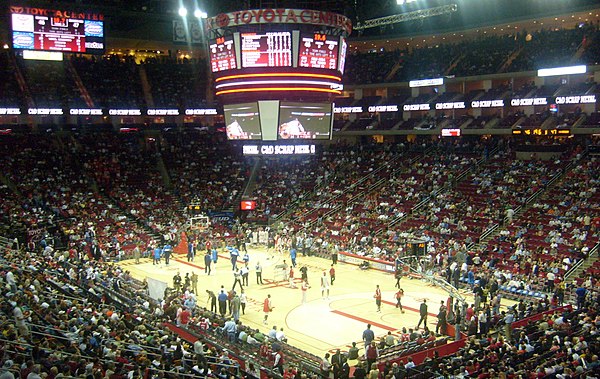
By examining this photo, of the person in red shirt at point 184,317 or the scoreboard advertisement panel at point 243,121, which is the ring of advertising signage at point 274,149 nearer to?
the scoreboard advertisement panel at point 243,121

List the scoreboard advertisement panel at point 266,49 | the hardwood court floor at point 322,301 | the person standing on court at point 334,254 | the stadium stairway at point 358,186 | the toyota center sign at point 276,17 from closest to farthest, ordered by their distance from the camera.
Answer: the hardwood court floor at point 322,301 → the toyota center sign at point 276,17 → the scoreboard advertisement panel at point 266,49 → the person standing on court at point 334,254 → the stadium stairway at point 358,186

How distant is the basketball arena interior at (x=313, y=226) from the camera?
17.8 metres

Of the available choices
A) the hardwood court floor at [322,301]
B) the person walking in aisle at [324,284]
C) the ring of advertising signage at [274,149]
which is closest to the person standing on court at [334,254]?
the hardwood court floor at [322,301]

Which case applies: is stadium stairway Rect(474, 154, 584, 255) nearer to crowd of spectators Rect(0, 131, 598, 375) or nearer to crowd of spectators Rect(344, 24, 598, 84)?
crowd of spectators Rect(0, 131, 598, 375)

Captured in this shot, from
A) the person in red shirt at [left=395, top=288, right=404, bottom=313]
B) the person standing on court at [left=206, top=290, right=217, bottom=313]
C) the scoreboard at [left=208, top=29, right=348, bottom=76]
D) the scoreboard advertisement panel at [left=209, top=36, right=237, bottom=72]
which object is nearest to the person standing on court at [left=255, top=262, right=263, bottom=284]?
the person standing on court at [left=206, top=290, right=217, bottom=313]

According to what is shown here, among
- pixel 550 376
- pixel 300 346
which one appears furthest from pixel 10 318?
pixel 550 376

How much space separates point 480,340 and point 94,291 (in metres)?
13.3

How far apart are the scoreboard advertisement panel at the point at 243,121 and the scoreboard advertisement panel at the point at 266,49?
2.38m

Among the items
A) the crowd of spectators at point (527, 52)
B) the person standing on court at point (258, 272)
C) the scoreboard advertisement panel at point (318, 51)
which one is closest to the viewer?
the person standing on court at point (258, 272)

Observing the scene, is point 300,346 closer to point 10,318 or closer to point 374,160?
point 10,318

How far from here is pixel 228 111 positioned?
1346 inches

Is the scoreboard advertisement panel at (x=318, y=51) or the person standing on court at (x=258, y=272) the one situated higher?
the scoreboard advertisement panel at (x=318, y=51)

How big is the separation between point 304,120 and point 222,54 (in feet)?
18.1

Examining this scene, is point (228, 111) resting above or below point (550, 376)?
above
